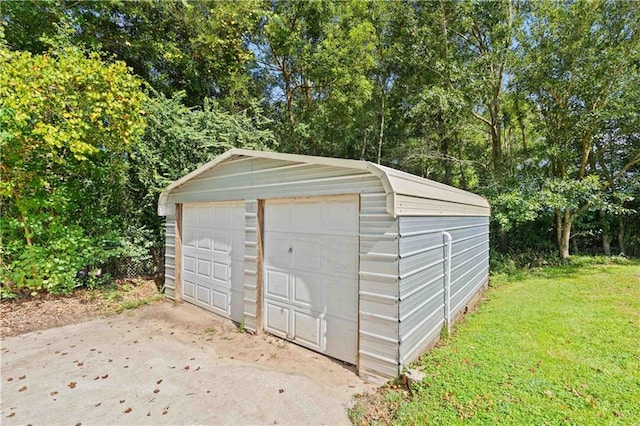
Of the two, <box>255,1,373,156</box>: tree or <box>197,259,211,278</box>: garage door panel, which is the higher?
<box>255,1,373,156</box>: tree

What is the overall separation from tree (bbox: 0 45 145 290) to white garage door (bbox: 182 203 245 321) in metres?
1.77

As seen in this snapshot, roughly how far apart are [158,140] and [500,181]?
9768 millimetres

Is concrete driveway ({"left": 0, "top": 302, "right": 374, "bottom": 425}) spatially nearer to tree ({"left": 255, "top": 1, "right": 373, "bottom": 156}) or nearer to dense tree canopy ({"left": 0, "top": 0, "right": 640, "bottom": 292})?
dense tree canopy ({"left": 0, "top": 0, "right": 640, "bottom": 292})

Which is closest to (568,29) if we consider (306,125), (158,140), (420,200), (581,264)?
(581,264)

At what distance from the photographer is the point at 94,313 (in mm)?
5293

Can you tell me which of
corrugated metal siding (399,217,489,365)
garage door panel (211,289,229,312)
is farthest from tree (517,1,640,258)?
garage door panel (211,289,229,312)

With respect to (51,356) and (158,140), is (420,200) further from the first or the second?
(158,140)

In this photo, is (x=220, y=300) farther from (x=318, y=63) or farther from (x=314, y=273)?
(x=318, y=63)

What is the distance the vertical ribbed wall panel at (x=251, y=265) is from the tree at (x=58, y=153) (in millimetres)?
2953

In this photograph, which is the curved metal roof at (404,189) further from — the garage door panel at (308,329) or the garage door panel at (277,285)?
the garage door panel at (308,329)

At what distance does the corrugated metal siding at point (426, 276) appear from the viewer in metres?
3.04

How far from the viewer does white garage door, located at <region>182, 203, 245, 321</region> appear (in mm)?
4914

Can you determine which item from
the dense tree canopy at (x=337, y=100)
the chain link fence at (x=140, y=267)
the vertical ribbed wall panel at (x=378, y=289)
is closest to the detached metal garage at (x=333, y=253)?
the vertical ribbed wall panel at (x=378, y=289)

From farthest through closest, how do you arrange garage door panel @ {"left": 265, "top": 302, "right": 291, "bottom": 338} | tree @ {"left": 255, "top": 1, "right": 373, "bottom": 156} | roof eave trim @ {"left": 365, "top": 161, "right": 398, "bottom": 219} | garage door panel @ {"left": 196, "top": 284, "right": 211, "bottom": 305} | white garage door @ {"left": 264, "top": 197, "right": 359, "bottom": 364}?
tree @ {"left": 255, "top": 1, "right": 373, "bottom": 156} → garage door panel @ {"left": 196, "top": 284, "right": 211, "bottom": 305} → garage door panel @ {"left": 265, "top": 302, "right": 291, "bottom": 338} → white garage door @ {"left": 264, "top": 197, "right": 359, "bottom": 364} → roof eave trim @ {"left": 365, "top": 161, "right": 398, "bottom": 219}
